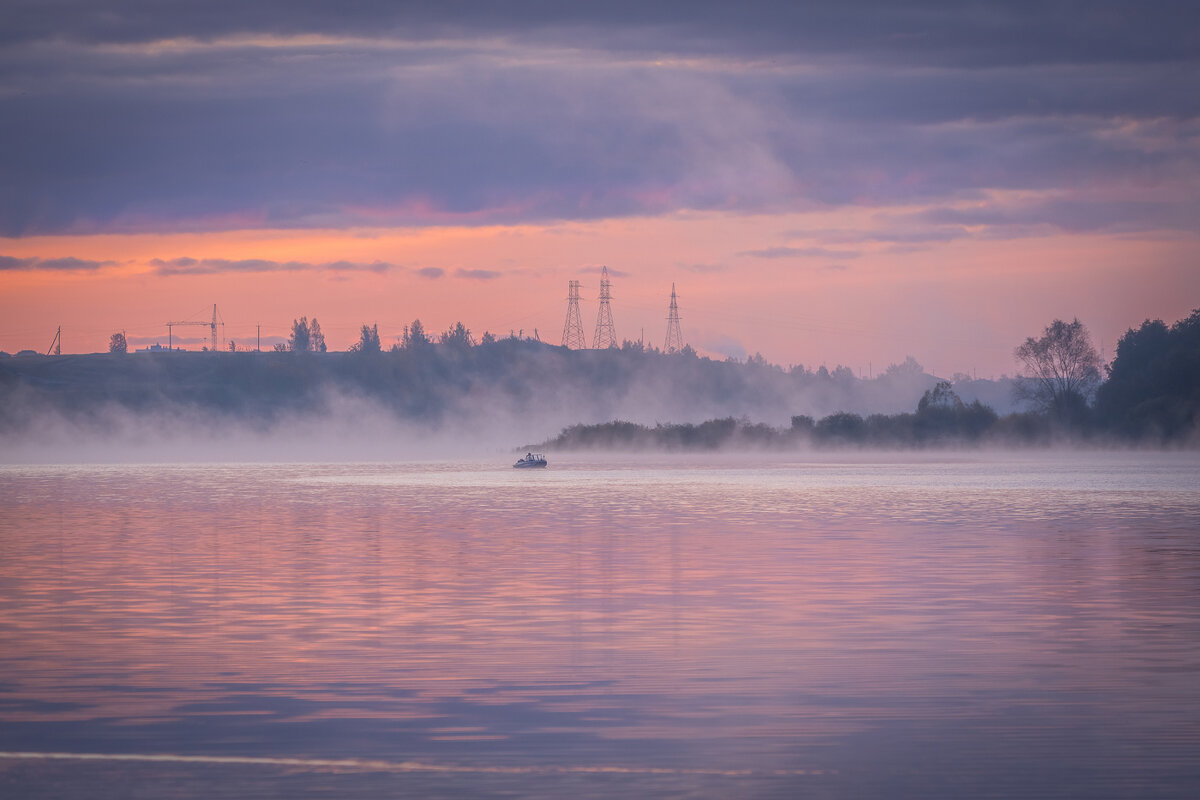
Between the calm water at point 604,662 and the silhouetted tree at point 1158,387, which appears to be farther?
the silhouetted tree at point 1158,387

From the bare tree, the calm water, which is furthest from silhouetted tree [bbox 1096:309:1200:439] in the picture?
the calm water

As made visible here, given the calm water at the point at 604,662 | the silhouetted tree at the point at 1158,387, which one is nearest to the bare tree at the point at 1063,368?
the silhouetted tree at the point at 1158,387

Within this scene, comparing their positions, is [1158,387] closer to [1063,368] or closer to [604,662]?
[1063,368]

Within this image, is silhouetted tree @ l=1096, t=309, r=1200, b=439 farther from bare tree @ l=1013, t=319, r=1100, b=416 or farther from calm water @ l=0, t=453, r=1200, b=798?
calm water @ l=0, t=453, r=1200, b=798

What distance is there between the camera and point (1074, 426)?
6698 inches

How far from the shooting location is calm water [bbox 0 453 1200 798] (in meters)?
16.4

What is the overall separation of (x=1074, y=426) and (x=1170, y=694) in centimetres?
15768

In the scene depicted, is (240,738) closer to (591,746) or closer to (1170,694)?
(591,746)

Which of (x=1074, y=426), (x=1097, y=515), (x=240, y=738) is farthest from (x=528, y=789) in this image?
(x=1074, y=426)

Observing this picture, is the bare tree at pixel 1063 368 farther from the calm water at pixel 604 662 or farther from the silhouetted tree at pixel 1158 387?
the calm water at pixel 604 662

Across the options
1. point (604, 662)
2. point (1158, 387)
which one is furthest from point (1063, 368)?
point (604, 662)

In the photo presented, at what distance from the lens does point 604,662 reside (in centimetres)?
2325

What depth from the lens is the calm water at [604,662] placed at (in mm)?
16359

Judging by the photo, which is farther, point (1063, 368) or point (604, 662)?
point (1063, 368)
